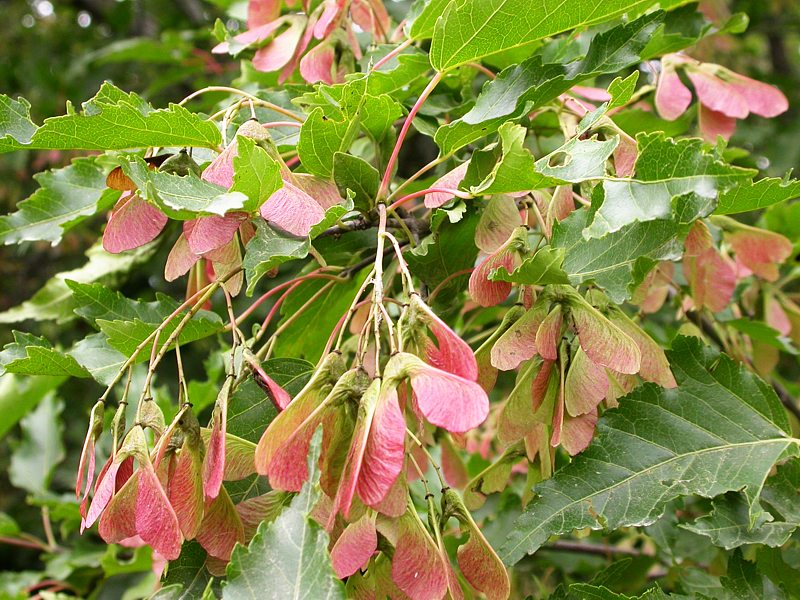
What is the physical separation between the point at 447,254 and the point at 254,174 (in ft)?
0.93

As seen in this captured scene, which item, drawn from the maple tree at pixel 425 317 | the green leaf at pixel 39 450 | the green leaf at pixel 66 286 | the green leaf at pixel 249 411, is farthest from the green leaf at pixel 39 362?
the green leaf at pixel 39 450

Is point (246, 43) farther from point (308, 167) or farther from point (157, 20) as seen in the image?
point (157, 20)

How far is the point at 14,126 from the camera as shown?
78 cm

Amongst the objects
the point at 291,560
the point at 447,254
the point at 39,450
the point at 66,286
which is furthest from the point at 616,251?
the point at 39,450

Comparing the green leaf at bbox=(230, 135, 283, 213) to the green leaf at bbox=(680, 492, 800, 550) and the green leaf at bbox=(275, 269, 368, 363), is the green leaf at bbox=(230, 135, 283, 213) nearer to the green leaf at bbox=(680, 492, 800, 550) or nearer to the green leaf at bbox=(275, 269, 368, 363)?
the green leaf at bbox=(275, 269, 368, 363)

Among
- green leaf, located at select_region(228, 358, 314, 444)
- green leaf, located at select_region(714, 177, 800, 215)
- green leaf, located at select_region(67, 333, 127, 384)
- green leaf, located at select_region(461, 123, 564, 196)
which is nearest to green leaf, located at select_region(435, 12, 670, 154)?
green leaf, located at select_region(461, 123, 564, 196)

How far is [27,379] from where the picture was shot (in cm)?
160

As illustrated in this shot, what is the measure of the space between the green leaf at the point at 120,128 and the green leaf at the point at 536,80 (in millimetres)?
240

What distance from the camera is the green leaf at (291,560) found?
0.58 metres

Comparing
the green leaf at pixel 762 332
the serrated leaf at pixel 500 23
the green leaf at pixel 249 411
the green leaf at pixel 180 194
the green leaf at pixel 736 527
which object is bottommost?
the green leaf at pixel 762 332

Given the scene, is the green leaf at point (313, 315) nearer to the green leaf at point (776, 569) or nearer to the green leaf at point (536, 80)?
the green leaf at point (536, 80)

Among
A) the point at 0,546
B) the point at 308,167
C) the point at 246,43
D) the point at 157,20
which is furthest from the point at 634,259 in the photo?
the point at 157,20

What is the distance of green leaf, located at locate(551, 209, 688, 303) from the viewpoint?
0.72 metres

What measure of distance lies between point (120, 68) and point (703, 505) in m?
2.85
